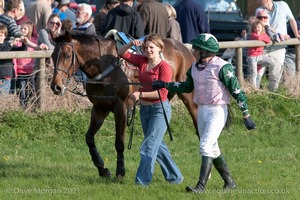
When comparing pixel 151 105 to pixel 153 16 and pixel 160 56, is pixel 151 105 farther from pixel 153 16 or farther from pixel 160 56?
pixel 153 16

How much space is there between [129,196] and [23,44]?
5.55 m

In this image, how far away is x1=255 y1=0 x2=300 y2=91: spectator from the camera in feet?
54.0

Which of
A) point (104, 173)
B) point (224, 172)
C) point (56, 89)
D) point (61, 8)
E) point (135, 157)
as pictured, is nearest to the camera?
point (224, 172)

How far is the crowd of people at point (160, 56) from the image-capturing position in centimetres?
959

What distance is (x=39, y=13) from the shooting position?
16453mm

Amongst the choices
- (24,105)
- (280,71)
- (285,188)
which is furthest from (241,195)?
(280,71)

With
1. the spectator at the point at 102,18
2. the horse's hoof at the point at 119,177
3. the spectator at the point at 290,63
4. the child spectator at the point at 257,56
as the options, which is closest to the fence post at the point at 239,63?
the child spectator at the point at 257,56

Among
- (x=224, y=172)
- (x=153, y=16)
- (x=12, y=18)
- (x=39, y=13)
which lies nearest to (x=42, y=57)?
(x=12, y=18)

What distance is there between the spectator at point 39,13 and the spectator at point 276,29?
3831mm

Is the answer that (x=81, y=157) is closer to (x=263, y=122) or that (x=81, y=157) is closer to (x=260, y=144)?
(x=260, y=144)

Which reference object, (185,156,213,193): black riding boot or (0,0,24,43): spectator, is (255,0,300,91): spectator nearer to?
(0,0,24,43): spectator

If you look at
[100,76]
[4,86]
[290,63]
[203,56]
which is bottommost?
[290,63]

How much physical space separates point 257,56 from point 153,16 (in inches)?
91.6

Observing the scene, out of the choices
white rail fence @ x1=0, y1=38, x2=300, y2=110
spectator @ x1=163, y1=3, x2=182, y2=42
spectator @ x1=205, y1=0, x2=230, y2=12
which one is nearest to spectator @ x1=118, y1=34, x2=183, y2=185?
white rail fence @ x1=0, y1=38, x2=300, y2=110
